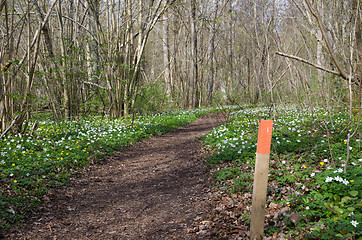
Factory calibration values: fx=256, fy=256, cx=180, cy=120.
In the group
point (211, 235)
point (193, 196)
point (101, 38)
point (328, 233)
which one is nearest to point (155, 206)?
point (193, 196)

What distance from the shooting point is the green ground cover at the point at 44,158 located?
Result: 3.82 meters

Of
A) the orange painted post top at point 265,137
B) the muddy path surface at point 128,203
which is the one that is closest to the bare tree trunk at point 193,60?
the muddy path surface at point 128,203

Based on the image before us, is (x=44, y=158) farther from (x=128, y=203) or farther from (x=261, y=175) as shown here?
(x=261, y=175)

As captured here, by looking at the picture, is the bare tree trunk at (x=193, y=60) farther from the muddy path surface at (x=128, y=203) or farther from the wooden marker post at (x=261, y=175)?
the wooden marker post at (x=261, y=175)

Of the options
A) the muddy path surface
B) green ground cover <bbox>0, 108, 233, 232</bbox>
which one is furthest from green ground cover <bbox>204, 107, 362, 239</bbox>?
green ground cover <bbox>0, 108, 233, 232</bbox>

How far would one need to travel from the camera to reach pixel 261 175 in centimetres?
Result: 264

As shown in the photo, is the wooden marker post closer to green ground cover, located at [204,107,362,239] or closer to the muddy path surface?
green ground cover, located at [204,107,362,239]

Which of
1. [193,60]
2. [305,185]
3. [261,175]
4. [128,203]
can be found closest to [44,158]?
[128,203]

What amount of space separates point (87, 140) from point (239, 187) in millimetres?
4724

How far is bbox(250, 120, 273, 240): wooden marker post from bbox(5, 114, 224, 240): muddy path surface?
2.25 feet

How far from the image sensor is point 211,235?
10.1 ft

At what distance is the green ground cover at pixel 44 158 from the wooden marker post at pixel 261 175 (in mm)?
3070

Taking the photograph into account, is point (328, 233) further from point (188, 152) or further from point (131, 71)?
point (131, 71)

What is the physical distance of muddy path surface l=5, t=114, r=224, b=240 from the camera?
3.40 m
